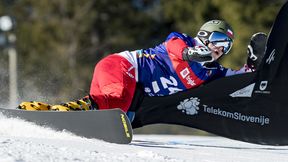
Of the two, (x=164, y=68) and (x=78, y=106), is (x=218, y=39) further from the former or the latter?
(x=78, y=106)

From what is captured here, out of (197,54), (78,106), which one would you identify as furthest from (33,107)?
(197,54)

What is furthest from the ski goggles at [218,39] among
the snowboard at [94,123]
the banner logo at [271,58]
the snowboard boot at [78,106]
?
the snowboard at [94,123]

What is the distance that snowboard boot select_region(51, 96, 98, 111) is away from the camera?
5133 mm

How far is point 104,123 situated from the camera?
16.0 feet

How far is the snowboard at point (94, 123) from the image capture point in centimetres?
484

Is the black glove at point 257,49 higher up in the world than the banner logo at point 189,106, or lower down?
higher up

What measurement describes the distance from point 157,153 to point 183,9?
17855mm

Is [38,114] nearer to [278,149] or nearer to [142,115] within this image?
[142,115]

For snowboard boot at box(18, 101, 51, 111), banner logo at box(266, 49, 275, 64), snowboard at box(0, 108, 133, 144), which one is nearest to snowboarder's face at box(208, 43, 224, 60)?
banner logo at box(266, 49, 275, 64)

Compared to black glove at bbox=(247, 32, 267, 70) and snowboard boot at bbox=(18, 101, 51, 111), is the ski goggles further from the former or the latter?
snowboard boot at bbox=(18, 101, 51, 111)

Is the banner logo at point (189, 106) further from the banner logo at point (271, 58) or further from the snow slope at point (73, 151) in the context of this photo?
the snow slope at point (73, 151)

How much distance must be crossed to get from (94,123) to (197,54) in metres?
1.18

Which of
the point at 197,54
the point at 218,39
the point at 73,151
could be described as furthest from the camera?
the point at 218,39

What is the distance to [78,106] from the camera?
17.2ft
